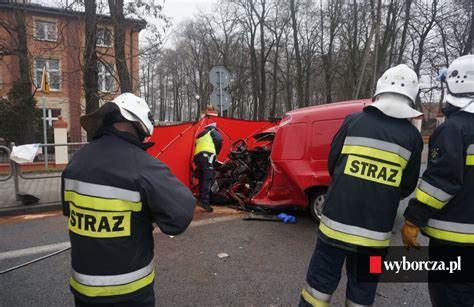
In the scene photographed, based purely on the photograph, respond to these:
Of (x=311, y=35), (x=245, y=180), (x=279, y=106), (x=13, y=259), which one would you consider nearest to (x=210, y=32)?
(x=311, y=35)

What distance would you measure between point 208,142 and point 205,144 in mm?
76

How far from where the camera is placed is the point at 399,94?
2.25 metres

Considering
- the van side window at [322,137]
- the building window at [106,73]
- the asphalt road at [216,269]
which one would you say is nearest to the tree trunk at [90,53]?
the building window at [106,73]

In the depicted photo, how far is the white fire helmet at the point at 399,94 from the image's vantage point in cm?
219

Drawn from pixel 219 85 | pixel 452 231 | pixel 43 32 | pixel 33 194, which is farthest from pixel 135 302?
pixel 43 32

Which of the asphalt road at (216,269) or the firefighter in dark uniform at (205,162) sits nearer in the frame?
the asphalt road at (216,269)

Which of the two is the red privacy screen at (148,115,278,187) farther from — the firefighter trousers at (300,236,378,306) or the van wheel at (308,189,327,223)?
the firefighter trousers at (300,236,378,306)

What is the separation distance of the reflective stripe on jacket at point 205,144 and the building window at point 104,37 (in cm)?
781

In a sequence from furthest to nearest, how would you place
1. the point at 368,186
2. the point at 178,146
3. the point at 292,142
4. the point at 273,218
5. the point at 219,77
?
the point at 219,77, the point at 178,146, the point at 273,218, the point at 292,142, the point at 368,186

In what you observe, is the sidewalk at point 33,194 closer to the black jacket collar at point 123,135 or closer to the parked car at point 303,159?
the parked car at point 303,159

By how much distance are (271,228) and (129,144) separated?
12.7 ft

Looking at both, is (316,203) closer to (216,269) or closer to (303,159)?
(303,159)

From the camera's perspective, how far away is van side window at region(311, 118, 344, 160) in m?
5.23

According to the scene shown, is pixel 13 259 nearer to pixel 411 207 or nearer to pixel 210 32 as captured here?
pixel 411 207
